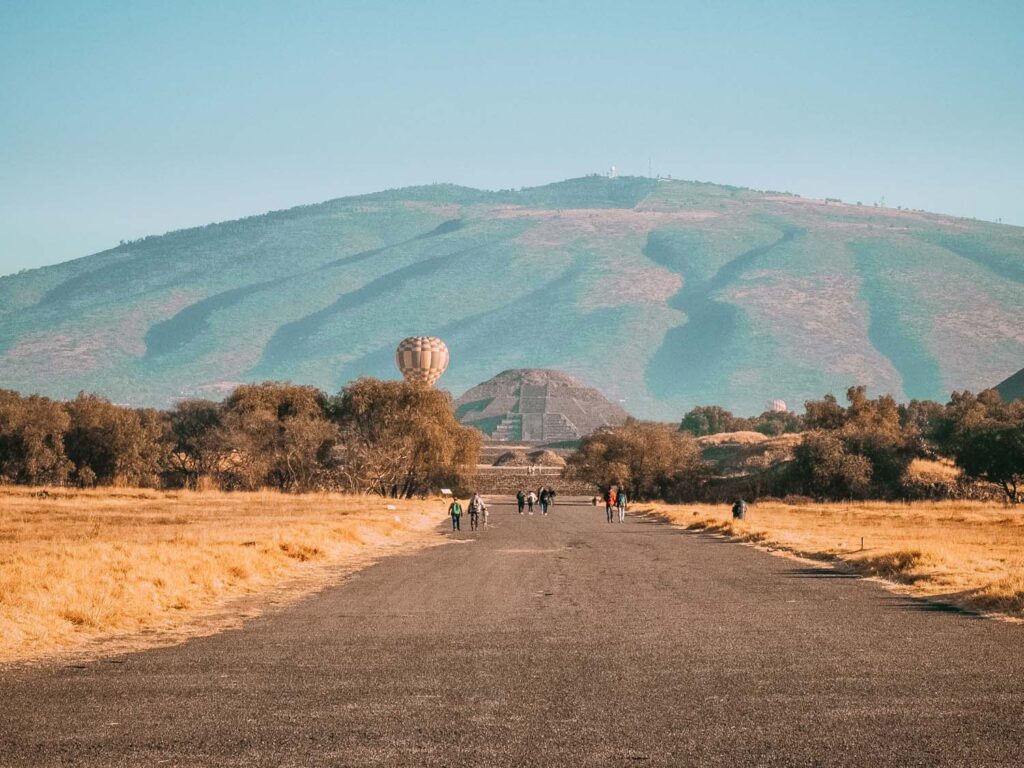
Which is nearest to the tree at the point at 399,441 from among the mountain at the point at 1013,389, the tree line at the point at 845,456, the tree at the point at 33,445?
the tree line at the point at 845,456

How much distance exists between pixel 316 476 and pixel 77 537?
4109 centimetres

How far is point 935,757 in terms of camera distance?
9406 mm

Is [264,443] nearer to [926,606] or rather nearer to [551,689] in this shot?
[926,606]

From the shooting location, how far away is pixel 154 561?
22844 mm

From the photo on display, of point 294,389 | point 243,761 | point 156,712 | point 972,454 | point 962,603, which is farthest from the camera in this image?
point 294,389

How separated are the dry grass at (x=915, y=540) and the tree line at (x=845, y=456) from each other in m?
5.28

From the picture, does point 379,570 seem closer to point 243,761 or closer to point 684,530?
point 243,761

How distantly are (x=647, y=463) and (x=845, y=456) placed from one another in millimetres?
13479

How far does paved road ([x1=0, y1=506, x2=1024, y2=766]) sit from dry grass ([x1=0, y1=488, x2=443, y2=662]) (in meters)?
1.62

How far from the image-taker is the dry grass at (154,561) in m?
16.8

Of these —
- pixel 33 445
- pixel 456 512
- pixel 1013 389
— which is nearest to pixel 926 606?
pixel 456 512

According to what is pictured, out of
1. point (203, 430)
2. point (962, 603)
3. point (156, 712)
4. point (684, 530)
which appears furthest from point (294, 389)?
point (156, 712)

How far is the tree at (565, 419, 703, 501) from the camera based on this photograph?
83312 mm

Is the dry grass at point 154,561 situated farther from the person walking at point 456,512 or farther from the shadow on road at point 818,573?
the shadow on road at point 818,573
